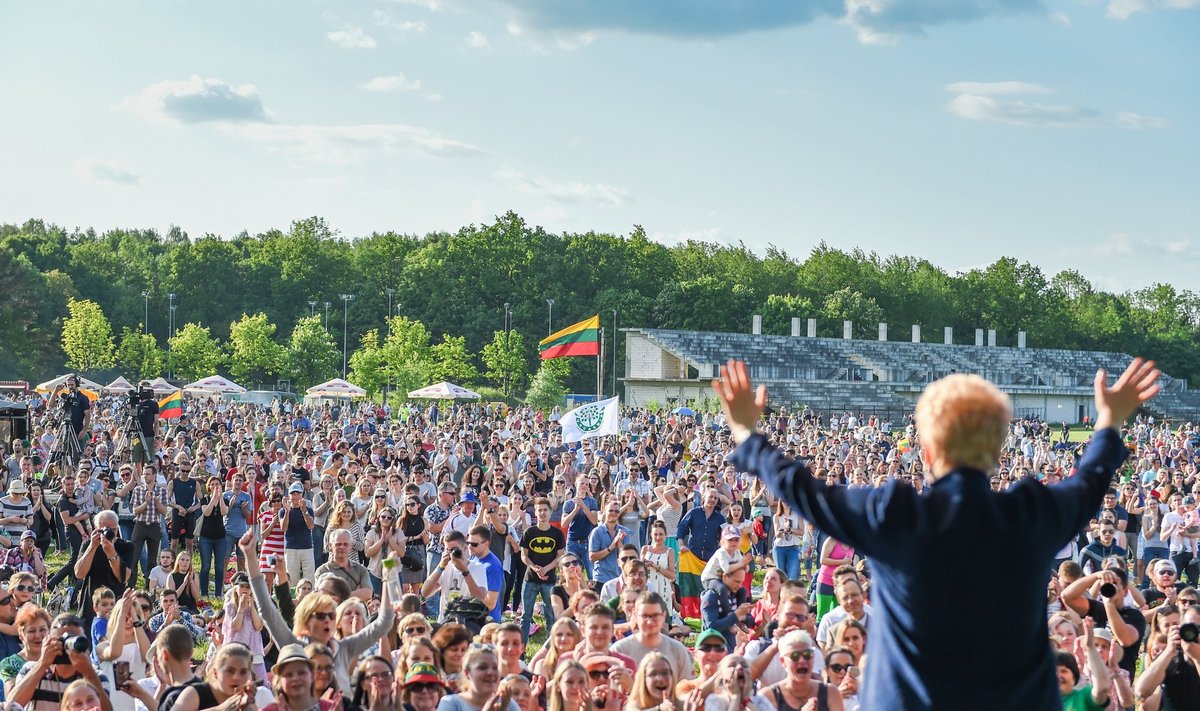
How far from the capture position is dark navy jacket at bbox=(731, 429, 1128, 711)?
2.62m

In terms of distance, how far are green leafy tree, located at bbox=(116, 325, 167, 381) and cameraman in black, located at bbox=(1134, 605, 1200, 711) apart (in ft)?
246

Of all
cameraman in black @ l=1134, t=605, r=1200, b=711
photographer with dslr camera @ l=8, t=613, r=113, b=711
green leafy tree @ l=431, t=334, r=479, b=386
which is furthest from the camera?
green leafy tree @ l=431, t=334, r=479, b=386

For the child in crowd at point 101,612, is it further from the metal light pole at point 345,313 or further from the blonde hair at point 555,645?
the metal light pole at point 345,313

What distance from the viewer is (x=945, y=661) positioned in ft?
8.63

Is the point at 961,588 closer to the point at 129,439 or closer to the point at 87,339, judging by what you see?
the point at 129,439

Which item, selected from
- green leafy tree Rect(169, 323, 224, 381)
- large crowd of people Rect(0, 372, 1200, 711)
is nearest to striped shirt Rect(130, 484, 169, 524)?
large crowd of people Rect(0, 372, 1200, 711)

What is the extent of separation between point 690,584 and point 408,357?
56.1 meters

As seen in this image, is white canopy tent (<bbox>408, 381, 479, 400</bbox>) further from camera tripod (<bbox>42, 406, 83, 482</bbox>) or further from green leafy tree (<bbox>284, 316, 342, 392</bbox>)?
green leafy tree (<bbox>284, 316, 342, 392</bbox>)

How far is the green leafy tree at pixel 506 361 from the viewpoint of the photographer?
235ft

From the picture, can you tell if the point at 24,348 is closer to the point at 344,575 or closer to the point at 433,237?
the point at 433,237

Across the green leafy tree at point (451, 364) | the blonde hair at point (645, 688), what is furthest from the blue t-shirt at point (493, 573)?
the green leafy tree at point (451, 364)

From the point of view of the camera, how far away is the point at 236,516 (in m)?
14.9

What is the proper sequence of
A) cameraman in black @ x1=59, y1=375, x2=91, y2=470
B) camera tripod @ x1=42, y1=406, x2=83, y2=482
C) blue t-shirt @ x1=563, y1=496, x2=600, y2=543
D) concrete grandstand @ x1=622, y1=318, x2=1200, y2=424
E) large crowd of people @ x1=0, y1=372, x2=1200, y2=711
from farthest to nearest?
1. concrete grandstand @ x1=622, y1=318, x2=1200, y2=424
2. cameraman in black @ x1=59, y1=375, x2=91, y2=470
3. camera tripod @ x1=42, y1=406, x2=83, y2=482
4. blue t-shirt @ x1=563, y1=496, x2=600, y2=543
5. large crowd of people @ x1=0, y1=372, x2=1200, y2=711

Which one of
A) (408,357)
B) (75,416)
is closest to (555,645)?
(75,416)
